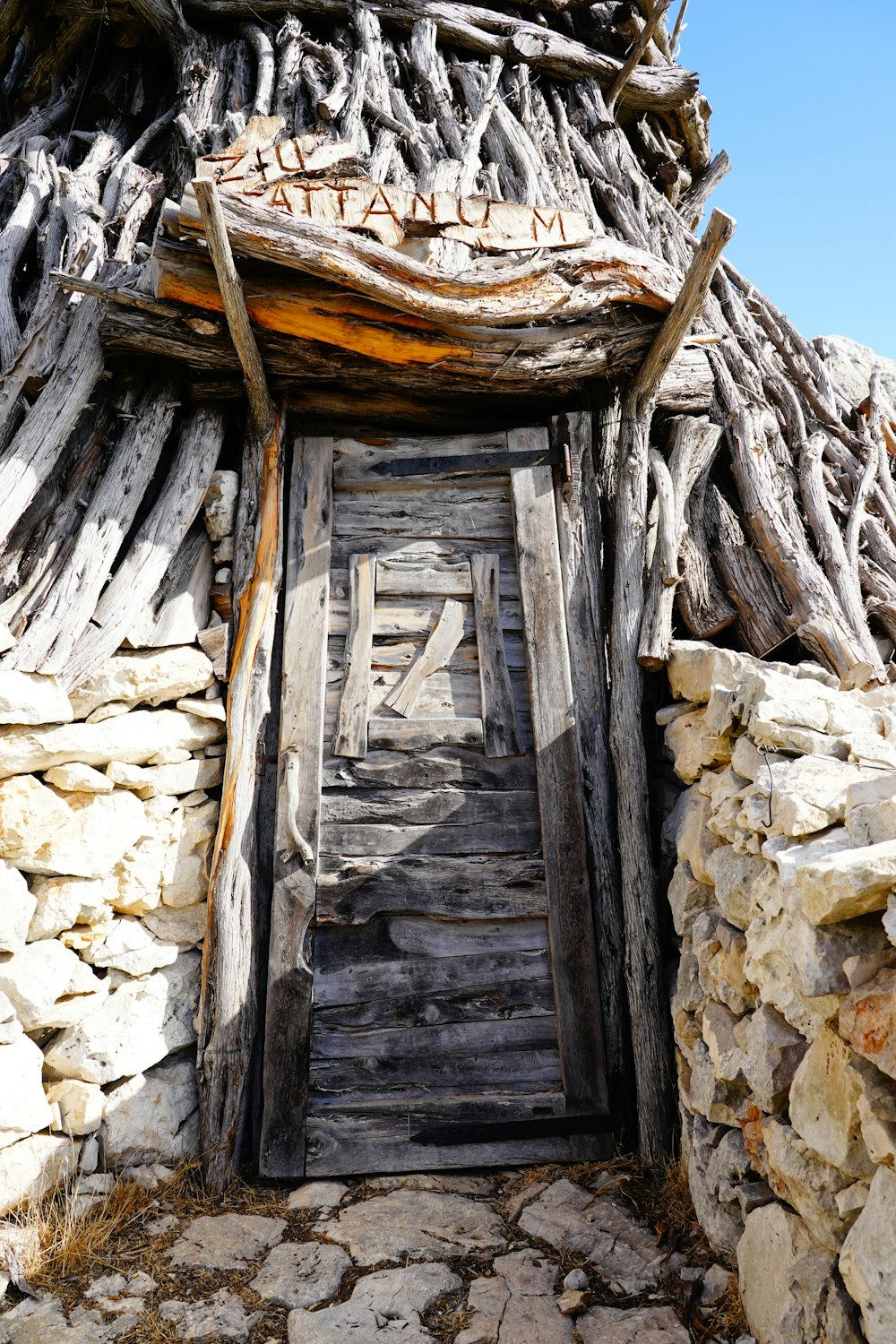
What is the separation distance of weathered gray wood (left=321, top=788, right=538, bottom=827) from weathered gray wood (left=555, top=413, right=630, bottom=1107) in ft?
1.02

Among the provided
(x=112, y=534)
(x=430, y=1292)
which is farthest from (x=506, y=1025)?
(x=112, y=534)

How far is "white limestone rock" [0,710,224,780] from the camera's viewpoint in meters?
3.41

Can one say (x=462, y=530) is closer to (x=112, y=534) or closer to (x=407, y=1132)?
(x=112, y=534)

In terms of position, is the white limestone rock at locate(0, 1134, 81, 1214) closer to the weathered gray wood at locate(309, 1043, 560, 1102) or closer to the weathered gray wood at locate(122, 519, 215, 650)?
→ the weathered gray wood at locate(309, 1043, 560, 1102)

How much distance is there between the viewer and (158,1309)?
→ 2.84 m

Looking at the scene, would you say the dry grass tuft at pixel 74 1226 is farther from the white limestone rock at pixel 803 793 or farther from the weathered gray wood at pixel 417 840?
the white limestone rock at pixel 803 793

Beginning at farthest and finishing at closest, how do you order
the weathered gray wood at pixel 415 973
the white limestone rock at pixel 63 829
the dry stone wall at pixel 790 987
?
1. the weathered gray wood at pixel 415 973
2. the white limestone rock at pixel 63 829
3. the dry stone wall at pixel 790 987

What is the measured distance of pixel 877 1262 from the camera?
6.13ft

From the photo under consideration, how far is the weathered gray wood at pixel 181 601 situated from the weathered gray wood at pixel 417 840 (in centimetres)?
104

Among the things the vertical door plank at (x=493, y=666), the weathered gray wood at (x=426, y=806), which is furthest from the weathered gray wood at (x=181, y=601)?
the vertical door plank at (x=493, y=666)

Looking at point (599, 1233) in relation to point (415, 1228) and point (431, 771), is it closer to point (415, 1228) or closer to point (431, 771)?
point (415, 1228)

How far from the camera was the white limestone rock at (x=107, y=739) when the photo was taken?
3.41 metres

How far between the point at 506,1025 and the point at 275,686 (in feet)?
5.67

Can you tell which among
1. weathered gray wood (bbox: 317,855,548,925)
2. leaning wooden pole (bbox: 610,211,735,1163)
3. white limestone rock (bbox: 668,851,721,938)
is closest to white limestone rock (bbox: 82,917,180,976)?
weathered gray wood (bbox: 317,855,548,925)
